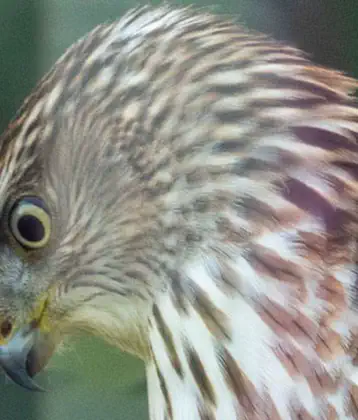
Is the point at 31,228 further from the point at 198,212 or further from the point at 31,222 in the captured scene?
the point at 198,212

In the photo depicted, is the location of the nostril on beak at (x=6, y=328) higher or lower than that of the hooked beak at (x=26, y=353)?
higher

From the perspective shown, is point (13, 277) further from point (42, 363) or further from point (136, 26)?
point (136, 26)

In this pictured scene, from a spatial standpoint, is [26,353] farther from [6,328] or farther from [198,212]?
[198,212]

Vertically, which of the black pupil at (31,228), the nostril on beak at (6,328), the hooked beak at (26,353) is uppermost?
the black pupil at (31,228)

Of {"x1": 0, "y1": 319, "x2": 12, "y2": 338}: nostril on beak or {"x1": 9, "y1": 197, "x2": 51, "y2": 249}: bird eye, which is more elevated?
{"x1": 9, "y1": 197, "x2": 51, "y2": 249}: bird eye

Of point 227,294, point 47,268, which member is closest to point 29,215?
point 47,268

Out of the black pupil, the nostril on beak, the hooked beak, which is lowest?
the hooked beak

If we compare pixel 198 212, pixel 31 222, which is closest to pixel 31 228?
pixel 31 222
